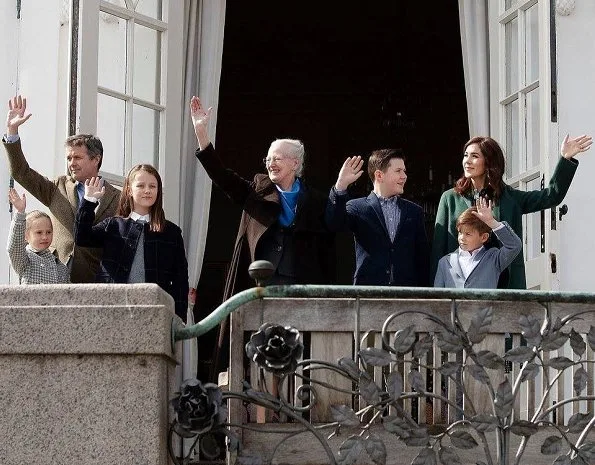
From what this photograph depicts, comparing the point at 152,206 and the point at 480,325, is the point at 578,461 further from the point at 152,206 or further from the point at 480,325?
the point at 152,206

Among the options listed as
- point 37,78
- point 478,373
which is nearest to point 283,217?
point 478,373

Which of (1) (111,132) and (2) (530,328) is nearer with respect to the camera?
(2) (530,328)

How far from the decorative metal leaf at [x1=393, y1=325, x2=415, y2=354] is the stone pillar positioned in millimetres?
916

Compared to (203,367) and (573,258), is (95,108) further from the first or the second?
(203,367)

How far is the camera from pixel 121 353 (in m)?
6.11

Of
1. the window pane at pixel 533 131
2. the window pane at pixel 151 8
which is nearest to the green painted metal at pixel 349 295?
the window pane at pixel 533 131

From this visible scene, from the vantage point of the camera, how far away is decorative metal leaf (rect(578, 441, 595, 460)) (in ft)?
20.6

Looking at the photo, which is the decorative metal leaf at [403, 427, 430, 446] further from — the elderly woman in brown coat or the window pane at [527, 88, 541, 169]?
the window pane at [527, 88, 541, 169]

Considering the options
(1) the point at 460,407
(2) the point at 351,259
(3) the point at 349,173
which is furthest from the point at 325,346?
(2) the point at 351,259

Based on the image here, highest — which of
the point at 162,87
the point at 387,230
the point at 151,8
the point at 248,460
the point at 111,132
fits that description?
the point at 151,8

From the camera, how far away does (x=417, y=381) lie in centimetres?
626

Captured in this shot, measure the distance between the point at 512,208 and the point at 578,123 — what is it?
1455 mm

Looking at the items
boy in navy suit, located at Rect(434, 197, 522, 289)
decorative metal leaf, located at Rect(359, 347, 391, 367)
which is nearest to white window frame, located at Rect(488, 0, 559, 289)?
boy in navy suit, located at Rect(434, 197, 522, 289)

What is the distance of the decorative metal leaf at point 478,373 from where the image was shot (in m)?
6.29
